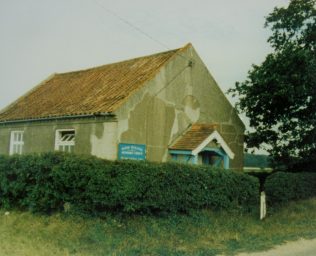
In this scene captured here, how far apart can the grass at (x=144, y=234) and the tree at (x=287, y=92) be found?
6968 mm

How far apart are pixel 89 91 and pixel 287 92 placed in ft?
32.4

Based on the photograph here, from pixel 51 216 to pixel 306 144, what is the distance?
13.8 meters

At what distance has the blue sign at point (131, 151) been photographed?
50.5 feet

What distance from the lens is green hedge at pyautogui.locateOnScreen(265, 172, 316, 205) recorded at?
1775 centimetres

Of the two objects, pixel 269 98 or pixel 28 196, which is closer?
pixel 28 196

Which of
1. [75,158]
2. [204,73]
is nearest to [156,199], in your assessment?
[75,158]

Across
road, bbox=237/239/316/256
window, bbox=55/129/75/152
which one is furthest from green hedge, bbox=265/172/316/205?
window, bbox=55/129/75/152

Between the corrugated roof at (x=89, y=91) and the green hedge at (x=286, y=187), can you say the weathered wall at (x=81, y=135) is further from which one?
the green hedge at (x=286, y=187)

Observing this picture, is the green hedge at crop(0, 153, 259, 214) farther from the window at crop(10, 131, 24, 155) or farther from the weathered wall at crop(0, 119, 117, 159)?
the window at crop(10, 131, 24, 155)

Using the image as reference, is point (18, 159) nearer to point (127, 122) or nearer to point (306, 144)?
point (127, 122)

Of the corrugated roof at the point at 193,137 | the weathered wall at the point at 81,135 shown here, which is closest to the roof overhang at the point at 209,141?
the corrugated roof at the point at 193,137

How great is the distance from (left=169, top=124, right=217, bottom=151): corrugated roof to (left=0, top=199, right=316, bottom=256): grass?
3906mm

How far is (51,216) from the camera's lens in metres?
12.3

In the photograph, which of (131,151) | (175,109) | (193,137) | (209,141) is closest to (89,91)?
(175,109)
